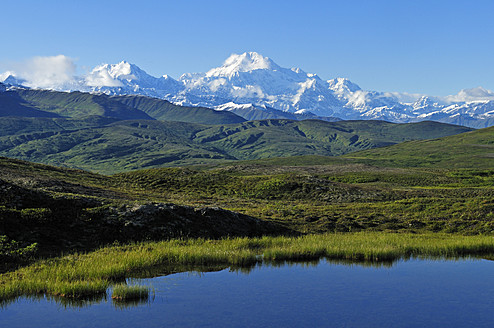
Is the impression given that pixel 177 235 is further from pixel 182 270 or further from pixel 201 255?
pixel 182 270

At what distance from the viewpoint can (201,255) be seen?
25.7 m

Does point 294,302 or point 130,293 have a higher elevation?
point 130,293

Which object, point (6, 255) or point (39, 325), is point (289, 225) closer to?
point (6, 255)

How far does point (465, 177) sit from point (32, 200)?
12083 cm

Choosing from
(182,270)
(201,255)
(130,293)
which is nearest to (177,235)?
(201,255)

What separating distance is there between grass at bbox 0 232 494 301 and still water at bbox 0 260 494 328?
4.35 feet

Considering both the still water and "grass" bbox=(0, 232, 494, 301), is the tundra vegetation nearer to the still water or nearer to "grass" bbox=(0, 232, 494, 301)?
"grass" bbox=(0, 232, 494, 301)

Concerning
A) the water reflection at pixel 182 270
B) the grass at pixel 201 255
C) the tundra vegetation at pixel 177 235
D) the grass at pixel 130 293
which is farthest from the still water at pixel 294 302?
the tundra vegetation at pixel 177 235

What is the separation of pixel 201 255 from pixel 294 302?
8.37 m

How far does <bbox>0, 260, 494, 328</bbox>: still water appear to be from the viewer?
16.2 m

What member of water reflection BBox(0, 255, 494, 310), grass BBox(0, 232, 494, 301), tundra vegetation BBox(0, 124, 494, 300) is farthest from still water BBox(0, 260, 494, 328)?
tundra vegetation BBox(0, 124, 494, 300)

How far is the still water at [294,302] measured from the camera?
53.3 feet

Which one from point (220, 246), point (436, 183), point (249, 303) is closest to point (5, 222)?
point (220, 246)

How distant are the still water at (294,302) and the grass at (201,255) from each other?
1.33m
